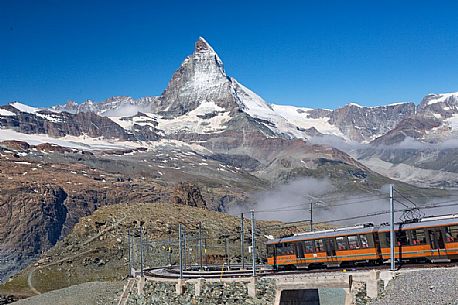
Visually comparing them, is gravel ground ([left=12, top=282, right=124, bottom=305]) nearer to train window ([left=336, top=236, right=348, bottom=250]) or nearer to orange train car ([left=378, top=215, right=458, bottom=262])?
train window ([left=336, top=236, right=348, bottom=250])

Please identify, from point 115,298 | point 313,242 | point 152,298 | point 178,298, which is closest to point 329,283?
point 313,242

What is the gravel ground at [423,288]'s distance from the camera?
139 ft

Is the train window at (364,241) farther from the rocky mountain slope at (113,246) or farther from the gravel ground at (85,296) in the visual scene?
the rocky mountain slope at (113,246)

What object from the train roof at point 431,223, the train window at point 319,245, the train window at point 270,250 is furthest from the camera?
the train window at point 270,250

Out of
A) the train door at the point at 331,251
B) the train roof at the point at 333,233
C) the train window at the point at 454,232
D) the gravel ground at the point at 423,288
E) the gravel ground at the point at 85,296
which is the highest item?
the train roof at the point at 333,233

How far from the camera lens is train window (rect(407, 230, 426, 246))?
55.2 meters

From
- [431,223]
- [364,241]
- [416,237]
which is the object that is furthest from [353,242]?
[431,223]

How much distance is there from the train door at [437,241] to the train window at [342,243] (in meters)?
9.60

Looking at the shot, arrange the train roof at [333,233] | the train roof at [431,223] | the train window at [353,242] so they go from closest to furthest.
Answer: the train roof at [431,223] → the train roof at [333,233] → the train window at [353,242]

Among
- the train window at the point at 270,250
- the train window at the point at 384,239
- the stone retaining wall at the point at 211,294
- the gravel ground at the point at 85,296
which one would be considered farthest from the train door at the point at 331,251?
the gravel ground at the point at 85,296

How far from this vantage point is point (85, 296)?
90.2m

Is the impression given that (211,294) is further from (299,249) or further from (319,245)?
(319,245)

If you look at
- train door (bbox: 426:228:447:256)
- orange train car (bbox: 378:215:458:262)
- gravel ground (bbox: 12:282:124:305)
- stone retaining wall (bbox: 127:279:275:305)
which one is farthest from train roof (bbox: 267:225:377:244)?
gravel ground (bbox: 12:282:124:305)

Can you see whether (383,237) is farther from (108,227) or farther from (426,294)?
(108,227)
